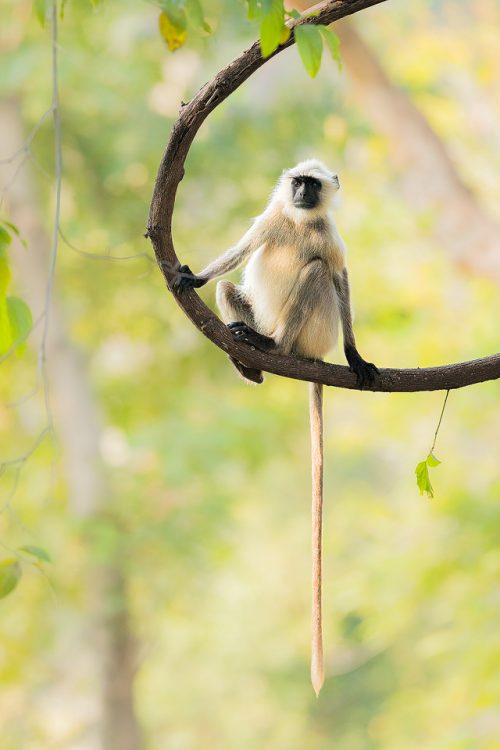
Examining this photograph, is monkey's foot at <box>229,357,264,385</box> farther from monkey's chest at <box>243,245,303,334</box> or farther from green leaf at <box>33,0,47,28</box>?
green leaf at <box>33,0,47,28</box>

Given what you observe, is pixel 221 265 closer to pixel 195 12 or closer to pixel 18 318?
pixel 18 318

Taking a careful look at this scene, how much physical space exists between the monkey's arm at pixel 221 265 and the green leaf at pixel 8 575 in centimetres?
67

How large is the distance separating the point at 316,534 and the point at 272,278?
3.16 ft

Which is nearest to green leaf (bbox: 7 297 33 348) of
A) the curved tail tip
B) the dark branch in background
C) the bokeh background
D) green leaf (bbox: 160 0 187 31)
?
the dark branch in background

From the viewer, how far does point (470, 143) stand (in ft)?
29.9

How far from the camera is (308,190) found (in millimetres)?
3207

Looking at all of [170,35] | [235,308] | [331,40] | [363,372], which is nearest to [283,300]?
[235,308]

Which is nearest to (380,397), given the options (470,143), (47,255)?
(470,143)

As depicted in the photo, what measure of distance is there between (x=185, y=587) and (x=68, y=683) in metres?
2.71

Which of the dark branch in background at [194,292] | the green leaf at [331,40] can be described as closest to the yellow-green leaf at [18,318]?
the dark branch in background at [194,292]

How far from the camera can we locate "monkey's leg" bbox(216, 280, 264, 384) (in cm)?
320

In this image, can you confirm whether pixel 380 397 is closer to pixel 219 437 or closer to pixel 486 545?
pixel 219 437

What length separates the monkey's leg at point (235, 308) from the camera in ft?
10.5

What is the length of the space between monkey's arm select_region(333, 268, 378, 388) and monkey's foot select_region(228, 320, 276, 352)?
0.80 feet
